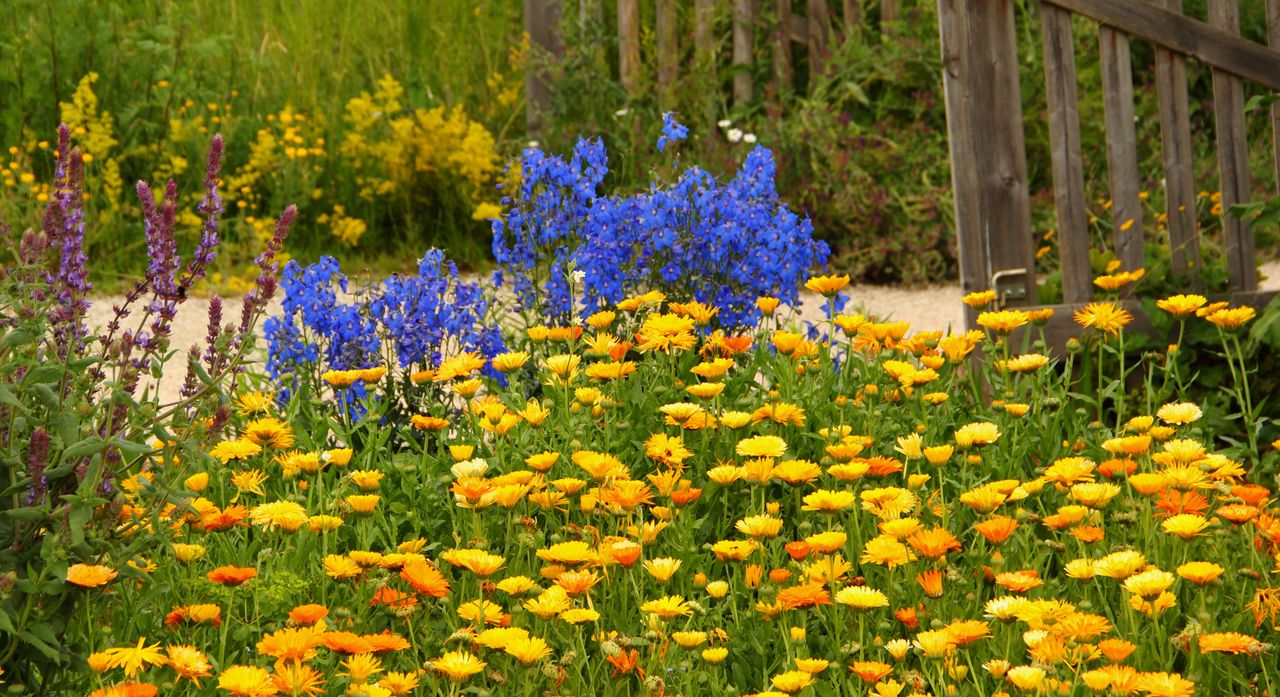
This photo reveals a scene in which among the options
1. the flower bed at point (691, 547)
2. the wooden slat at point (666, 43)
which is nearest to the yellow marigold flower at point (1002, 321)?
the flower bed at point (691, 547)

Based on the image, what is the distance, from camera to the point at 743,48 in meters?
8.62

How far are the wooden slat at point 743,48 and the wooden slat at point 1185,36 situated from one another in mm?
4356

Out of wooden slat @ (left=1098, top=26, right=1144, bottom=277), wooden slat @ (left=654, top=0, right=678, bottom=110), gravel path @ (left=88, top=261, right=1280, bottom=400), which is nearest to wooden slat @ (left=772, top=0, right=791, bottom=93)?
wooden slat @ (left=654, top=0, right=678, bottom=110)

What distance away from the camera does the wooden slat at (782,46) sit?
8516 millimetres

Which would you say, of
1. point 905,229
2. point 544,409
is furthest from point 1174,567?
point 905,229

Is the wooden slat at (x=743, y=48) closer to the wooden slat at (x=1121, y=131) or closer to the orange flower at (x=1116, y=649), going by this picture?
the wooden slat at (x=1121, y=131)

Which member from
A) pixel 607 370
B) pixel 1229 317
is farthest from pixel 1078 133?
pixel 607 370

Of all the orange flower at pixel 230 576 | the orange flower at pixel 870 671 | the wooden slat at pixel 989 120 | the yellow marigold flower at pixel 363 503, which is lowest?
the orange flower at pixel 870 671

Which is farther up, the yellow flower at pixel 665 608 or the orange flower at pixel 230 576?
the orange flower at pixel 230 576

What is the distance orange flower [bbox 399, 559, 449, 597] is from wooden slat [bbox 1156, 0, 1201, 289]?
2876 millimetres

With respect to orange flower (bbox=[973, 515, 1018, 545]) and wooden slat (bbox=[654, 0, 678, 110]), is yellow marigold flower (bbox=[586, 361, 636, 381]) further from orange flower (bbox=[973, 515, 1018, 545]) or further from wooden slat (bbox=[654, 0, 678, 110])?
wooden slat (bbox=[654, 0, 678, 110])

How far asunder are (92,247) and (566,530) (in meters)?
6.11

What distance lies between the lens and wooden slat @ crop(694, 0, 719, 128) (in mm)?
8445

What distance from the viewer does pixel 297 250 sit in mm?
8430
